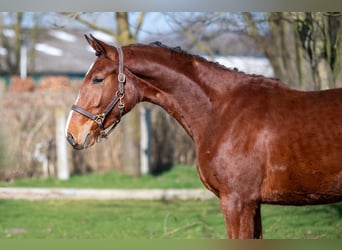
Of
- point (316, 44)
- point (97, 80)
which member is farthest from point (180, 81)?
point (316, 44)

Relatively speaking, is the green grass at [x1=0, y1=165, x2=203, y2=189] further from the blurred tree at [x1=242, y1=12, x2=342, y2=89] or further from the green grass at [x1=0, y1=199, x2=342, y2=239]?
the blurred tree at [x1=242, y1=12, x2=342, y2=89]

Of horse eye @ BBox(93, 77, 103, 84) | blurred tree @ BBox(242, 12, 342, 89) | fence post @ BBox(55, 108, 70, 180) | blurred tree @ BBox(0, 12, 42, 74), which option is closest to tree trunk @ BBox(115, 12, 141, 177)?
fence post @ BBox(55, 108, 70, 180)

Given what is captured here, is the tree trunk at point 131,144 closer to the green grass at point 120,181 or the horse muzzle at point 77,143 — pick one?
the green grass at point 120,181

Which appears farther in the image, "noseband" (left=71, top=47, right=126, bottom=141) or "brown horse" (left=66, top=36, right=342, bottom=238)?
"noseband" (left=71, top=47, right=126, bottom=141)

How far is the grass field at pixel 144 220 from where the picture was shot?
804 centimetres

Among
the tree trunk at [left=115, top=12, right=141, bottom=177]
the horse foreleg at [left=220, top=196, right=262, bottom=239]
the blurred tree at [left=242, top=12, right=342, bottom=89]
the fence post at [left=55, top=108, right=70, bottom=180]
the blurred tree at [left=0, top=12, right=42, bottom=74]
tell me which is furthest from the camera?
the blurred tree at [left=0, top=12, right=42, bottom=74]

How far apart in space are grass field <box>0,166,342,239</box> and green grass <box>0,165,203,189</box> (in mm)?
1786

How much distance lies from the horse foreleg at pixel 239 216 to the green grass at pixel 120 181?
844cm

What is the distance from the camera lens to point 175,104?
16.5 feet

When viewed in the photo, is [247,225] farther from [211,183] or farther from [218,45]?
[218,45]

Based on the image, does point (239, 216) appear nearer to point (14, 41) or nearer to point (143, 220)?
point (143, 220)

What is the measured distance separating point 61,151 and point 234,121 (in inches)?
394

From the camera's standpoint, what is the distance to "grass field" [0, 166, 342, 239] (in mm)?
8039

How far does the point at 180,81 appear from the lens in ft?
16.3
